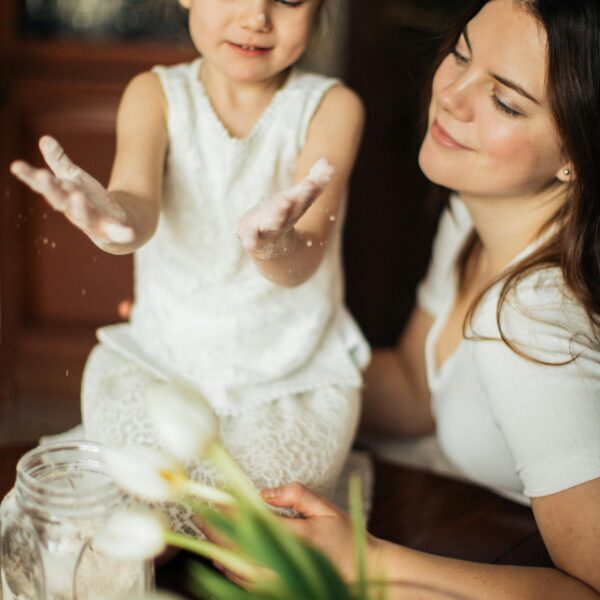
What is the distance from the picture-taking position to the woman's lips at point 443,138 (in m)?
1.18

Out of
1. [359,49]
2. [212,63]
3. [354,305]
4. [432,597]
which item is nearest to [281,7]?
[212,63]

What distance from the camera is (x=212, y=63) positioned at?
3.72ft

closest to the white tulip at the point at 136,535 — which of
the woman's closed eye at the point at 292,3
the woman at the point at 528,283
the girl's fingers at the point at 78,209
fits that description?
the girl's fingers at the point at 78,209

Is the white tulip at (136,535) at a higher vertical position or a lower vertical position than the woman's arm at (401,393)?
higher

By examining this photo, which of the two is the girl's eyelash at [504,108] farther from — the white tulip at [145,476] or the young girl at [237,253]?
the white tulip at [145,476]

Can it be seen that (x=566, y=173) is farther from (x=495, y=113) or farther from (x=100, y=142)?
(x=100, y=142)

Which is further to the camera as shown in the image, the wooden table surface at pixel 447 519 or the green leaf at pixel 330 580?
the wooden table surface at pixel 447 519

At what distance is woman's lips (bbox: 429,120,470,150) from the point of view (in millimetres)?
1185

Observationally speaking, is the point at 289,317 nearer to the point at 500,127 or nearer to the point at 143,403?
the point at 143,403

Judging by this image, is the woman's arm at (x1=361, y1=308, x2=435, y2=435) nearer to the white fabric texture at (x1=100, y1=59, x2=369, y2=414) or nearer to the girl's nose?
the white fabric texture at (x1=100, y1=59, x2=369, y2=414)

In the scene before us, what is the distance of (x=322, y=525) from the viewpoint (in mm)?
986

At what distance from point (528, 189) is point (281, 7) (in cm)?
43

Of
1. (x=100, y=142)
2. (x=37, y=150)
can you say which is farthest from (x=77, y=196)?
(x=37, y=150)

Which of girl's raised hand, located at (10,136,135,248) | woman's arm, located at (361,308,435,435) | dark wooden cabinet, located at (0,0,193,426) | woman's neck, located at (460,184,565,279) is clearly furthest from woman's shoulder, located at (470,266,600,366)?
dark wooden cabinet, located at (0,0,193,426)
